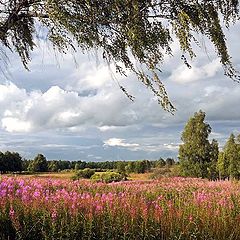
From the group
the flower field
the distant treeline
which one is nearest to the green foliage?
the distant treeline

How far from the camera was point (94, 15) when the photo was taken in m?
5.30

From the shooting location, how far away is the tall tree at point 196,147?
4241 centimetres

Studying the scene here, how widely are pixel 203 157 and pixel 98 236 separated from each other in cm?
3904

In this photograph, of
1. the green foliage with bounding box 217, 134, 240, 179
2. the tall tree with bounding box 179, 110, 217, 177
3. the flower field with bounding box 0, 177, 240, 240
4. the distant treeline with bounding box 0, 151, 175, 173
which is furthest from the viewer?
the distant treeline with bounding box 0, 151, 175, 173

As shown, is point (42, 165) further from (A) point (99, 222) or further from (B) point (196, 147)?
→ (A) point (99, 222)

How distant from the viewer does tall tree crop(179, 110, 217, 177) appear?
4241 centimetres

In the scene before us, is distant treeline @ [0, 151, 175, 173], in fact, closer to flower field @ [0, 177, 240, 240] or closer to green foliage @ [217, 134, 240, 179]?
green foliage @ [217, 134, 240, 179]

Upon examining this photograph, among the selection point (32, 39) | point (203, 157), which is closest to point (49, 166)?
point (203, 157)

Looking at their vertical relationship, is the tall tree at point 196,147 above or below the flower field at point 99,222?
above

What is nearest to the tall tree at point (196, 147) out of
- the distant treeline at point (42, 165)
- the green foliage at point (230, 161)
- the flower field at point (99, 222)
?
the green foliage at point (230, 161)

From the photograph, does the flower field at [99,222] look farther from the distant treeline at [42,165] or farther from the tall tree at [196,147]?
the distant treeline at [42,165]

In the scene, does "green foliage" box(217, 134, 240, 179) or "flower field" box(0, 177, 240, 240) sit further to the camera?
"green foliage" box(217, 134, 240, 179)

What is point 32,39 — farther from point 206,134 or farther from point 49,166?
point 49,166

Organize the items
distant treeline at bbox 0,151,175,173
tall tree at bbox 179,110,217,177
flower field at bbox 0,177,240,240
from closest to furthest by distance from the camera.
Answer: flower field at bbox 0,177,240,240 → tall tree at bbox 179,110,217,177 → distant treeline at bbox 0,151,175,173
